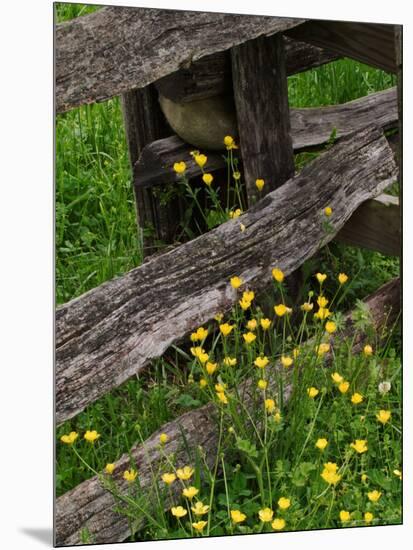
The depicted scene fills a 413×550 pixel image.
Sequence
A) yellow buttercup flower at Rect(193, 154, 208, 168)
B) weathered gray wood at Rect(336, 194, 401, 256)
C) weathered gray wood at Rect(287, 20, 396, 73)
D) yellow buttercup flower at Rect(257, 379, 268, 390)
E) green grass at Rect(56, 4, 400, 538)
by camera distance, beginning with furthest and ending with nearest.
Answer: weathered gray wood at Rect(336, 194, 401, 256) → weathered gray wood at Rect(287, 20, 396, 73) → yellow buttercup flower at Rect(193, 154, 208, 168) → yellow buttercup flower at Rect(257, 379, 268, 390) → green grass at Rect(56, 4, 400, 538)

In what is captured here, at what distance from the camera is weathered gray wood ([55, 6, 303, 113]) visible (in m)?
2.88

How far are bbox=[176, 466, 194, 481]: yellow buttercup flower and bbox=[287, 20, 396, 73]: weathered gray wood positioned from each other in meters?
1.24

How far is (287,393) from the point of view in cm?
318

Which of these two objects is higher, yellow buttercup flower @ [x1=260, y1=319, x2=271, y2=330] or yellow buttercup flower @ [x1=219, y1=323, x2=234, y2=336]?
yellow buttercup flower @ [x1=219, y1=323, x2=234, y2=336]

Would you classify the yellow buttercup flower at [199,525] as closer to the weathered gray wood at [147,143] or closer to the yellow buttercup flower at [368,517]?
the yellow buttercup flower at [368,517]

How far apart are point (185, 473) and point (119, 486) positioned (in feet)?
0.57

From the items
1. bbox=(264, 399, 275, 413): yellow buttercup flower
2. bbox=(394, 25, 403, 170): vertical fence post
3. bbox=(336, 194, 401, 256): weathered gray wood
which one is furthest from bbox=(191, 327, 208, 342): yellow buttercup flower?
bbox=(394, 25, 403, 170): vertical fence post

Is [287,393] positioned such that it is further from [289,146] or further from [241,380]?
[289,146]

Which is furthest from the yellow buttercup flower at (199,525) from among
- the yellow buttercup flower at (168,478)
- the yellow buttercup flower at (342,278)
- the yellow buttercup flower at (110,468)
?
the yellow buttercup flower at (342,278)

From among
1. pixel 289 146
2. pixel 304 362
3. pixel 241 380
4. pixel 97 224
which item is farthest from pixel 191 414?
pixel 289 146

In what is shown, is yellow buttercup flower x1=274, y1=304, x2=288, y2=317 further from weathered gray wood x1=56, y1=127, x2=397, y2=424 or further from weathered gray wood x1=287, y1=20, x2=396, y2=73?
weathered gray wood x1=287, y1=20, x2=396, y2=73

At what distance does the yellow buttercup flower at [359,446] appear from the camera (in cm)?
307

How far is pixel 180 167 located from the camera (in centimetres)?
316

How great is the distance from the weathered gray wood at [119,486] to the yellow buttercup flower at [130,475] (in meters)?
0.01
